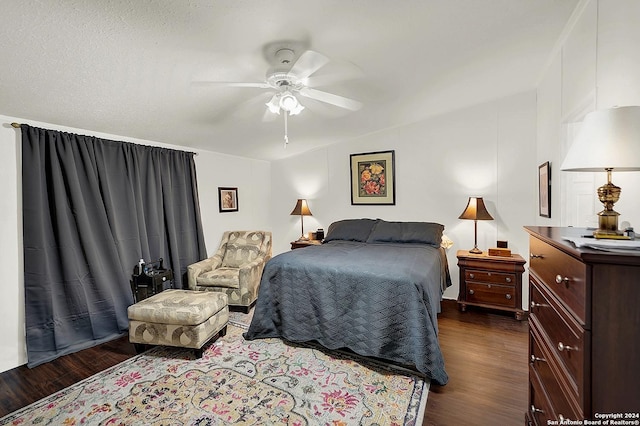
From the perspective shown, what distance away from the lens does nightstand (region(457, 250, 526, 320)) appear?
3.23m

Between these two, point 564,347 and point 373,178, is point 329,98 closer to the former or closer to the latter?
point 373,178

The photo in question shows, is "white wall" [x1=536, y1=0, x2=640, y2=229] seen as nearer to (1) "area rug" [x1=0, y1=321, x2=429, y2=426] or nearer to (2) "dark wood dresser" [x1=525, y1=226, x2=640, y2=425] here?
(2) "dark wood dresser" [x1=525, y1=226, x2=640, y2=425]

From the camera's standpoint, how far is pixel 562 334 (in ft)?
3.53

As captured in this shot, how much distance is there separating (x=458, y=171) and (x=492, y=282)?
1.45 metres

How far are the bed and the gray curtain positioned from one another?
4.84ft

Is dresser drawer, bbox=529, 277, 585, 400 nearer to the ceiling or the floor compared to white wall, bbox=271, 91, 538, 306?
nearer to the floor

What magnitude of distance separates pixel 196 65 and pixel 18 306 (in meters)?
2.48

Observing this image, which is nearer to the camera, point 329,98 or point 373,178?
point 329,98

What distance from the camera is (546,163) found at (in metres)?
2.94

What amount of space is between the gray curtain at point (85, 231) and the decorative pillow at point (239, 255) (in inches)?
26.9

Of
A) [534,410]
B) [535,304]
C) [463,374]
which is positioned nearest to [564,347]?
[535,304]

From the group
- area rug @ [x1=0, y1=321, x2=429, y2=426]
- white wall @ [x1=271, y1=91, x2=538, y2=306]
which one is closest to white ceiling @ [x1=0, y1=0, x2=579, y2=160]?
white wall @ [x1=271, y1=91, x2=538, y2=306]

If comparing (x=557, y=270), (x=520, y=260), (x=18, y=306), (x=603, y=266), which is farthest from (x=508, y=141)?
(x=18, y=306)

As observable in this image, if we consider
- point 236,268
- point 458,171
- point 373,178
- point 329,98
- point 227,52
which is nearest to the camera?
point 227,52
